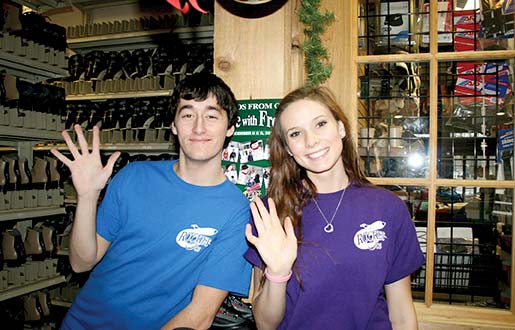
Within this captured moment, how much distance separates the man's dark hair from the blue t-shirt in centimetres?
36

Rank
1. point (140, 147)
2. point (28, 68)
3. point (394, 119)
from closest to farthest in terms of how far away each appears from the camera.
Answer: point (394, 119) → point (28, 68) → point (140, 147)

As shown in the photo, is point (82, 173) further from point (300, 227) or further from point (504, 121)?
point (504, 121)

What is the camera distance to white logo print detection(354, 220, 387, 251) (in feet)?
4.34

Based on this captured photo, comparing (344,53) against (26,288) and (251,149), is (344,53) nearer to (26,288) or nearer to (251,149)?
(251,149)

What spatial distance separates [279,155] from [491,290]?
1.48 meters

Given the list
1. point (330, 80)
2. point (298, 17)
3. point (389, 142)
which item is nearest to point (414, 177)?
point (389, 142)

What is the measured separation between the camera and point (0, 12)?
9.02 feet

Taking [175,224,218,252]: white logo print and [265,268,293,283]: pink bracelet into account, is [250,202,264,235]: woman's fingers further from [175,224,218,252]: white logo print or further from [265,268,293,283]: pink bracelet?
[175,224,218,252]: white logo print

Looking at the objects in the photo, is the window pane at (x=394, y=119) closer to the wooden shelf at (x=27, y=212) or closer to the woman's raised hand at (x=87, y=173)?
the woman's raised hand at (x=87, y=173)

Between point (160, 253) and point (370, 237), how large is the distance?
0.83 metres

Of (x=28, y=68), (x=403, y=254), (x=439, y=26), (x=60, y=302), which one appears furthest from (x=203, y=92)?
(x=60, y=302)

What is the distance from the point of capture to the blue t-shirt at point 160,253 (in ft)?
4.83

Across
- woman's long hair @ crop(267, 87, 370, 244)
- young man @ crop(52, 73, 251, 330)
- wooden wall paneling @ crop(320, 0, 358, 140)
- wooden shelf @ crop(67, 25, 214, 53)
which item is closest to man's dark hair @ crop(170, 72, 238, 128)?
young man @ crop(52, 73, 251, 330)

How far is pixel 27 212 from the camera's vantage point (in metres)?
2.88
